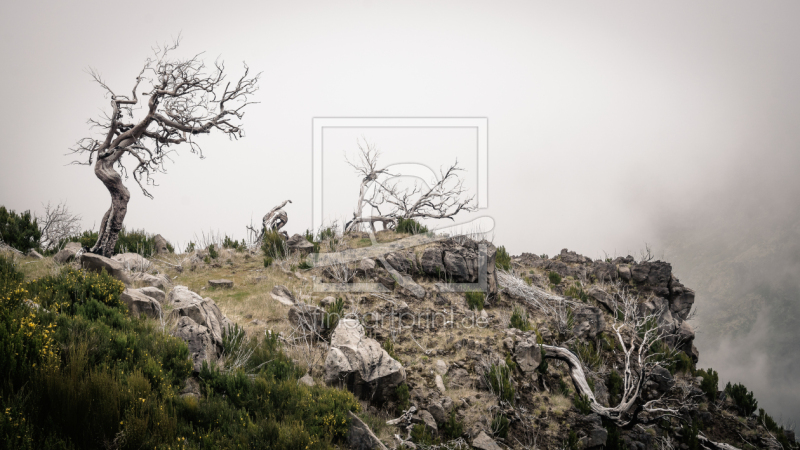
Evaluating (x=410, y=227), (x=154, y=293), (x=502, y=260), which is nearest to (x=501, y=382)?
(x=502, y=260)

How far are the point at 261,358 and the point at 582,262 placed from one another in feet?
42.4

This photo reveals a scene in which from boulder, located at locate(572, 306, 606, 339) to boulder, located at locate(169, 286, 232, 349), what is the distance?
792 cm

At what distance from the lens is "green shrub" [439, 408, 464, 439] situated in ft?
18.9

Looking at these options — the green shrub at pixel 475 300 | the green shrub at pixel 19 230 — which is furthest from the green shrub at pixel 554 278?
the green shrub at pixel 19 230

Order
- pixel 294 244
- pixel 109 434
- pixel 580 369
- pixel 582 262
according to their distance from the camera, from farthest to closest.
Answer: pixel 582 262, pixel 294 244, pixel 580 369, pixel 109 434

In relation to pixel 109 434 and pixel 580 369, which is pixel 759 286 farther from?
pixel 109 434

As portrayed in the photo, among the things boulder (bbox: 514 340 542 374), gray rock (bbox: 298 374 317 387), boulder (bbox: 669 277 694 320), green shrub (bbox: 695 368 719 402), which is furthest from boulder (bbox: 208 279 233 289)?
boulder (bbox: 669 277 694 320)

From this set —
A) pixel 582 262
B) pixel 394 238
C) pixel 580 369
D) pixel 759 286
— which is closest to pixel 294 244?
pixel 394 238

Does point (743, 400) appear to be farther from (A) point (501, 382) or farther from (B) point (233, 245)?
(B) point (233, 245)

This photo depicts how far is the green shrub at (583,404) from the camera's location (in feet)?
21.7

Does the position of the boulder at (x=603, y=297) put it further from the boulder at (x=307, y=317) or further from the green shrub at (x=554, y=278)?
the boulder at (x=307, y=317)

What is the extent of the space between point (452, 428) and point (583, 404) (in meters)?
2.62

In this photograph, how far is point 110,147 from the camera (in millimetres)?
10227

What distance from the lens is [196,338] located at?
5.70 m
